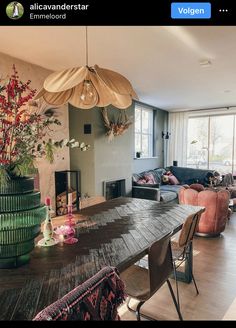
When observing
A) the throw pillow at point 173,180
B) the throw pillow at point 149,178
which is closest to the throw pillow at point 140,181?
the throw pillow at point 149,178

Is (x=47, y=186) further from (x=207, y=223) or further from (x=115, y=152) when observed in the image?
(x=207, y=223)

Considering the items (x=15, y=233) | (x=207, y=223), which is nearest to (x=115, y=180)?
(x=207, y=223)

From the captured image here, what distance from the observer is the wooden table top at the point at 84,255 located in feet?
3.48

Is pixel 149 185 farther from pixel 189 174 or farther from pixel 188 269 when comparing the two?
pixel 188 269

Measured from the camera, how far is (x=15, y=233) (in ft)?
4.13

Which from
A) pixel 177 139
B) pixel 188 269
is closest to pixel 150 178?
pixel 177 139

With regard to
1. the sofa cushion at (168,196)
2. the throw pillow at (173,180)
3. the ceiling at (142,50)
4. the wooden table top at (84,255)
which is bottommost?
the sofa cushion at (168,196)

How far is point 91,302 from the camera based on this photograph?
2.81 ft

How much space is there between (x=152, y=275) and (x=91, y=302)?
843 millimetres

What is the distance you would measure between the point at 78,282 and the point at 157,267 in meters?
0.66

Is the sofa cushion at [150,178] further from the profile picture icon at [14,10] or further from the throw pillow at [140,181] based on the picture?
the profile picture icon at [14,10]

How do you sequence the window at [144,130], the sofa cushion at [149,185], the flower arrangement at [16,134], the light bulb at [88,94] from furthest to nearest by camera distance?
the window at [144,130]
the sofa cushion at [149,185]
the light bulb at [88,94]
the flower arrangement at [16,134]

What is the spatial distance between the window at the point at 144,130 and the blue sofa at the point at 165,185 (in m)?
0.68

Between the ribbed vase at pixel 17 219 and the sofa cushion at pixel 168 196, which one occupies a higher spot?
the ribbed vase at pixel 17 219
